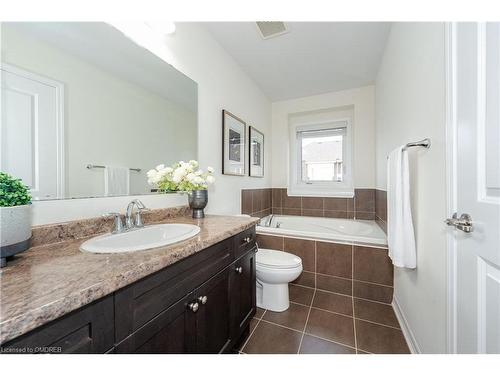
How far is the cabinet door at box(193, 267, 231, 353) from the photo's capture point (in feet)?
2.89

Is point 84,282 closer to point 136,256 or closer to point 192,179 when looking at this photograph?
point 136,256

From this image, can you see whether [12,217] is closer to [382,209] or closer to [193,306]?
[193,306]

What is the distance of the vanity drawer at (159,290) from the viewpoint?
58 centimetres

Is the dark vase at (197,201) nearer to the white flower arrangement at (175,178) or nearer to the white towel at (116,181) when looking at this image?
the white flower arrangement at (175,178)

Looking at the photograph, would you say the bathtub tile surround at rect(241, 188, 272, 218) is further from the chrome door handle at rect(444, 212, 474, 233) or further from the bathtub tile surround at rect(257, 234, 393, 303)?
the chrome door handle at rect(444, 212, 474, 233)

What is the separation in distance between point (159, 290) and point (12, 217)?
1.59 feet

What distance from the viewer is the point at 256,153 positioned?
2729 mm

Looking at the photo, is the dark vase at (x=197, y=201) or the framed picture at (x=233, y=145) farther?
the framed picture at (x=233, y=145)

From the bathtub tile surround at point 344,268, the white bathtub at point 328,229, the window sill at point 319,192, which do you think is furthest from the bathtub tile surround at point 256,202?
the bathtub tile surround at point 344,268
